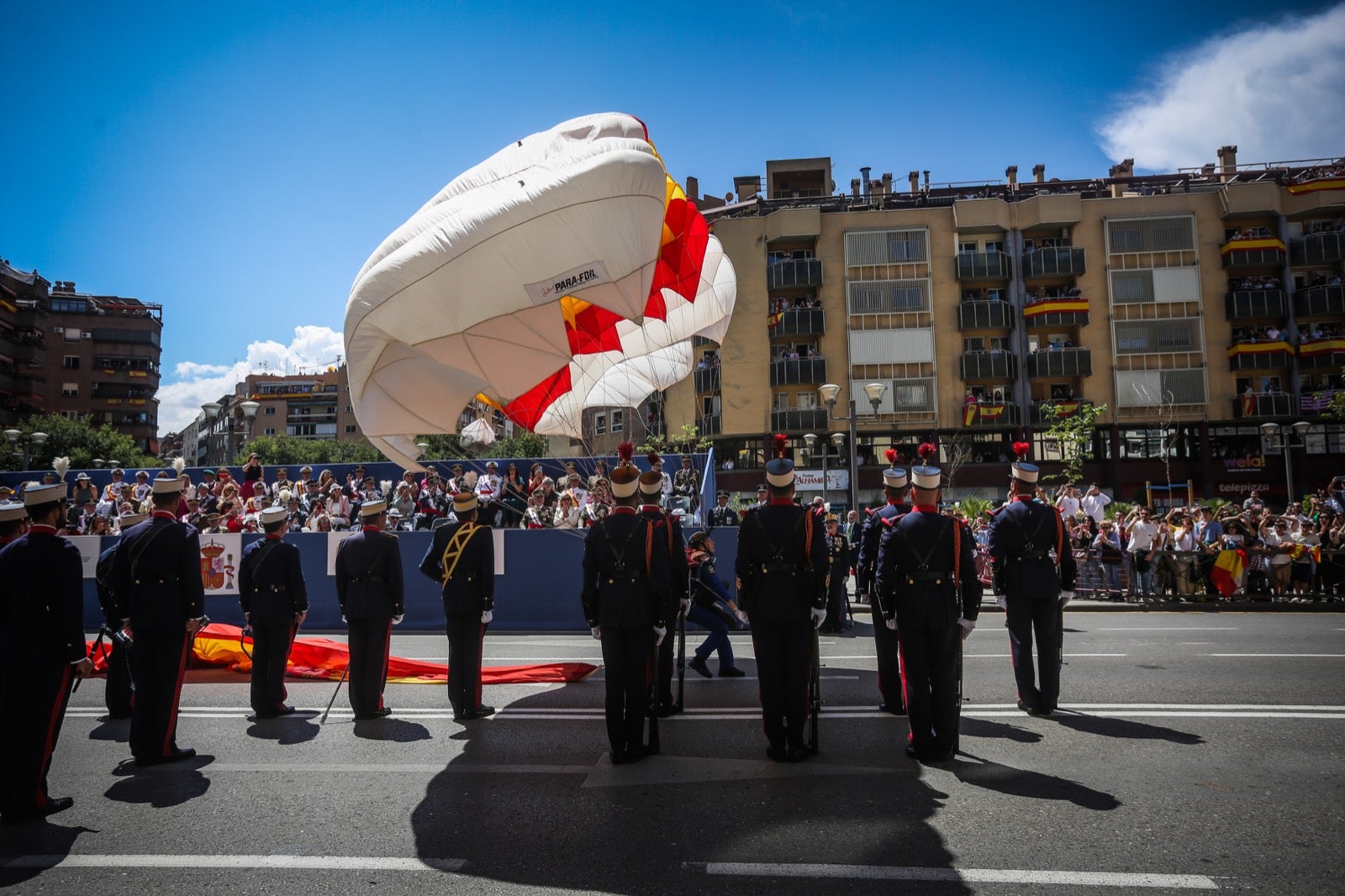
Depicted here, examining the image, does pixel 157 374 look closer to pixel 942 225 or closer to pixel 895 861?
pixel 942 225

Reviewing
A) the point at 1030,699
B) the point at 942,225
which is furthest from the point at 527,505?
the point at 942,225

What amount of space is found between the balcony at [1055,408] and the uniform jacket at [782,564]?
134 ft

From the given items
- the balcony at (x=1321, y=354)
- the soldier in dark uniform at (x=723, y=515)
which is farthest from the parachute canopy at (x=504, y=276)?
the balcony at (x=1321, y=354)

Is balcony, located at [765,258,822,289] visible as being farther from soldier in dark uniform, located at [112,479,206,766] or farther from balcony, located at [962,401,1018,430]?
soldier in dark uniform, located at [112,479,206,766]

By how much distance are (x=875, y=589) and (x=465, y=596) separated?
152 inches

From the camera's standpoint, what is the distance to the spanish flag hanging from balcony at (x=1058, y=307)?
44656 millimetres

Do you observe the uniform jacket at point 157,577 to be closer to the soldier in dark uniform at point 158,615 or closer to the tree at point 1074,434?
the soldier in dark uniform at point 158,615

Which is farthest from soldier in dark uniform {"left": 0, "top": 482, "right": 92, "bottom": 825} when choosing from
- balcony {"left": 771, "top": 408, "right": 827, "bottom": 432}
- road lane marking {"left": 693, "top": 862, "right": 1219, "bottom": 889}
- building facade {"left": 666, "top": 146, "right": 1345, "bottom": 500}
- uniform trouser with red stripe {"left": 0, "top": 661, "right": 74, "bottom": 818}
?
balcony {"left": 771, "top": 408, "right": 827, "bottom": 432}

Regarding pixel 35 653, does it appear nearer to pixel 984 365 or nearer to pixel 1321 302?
pixel 984 365

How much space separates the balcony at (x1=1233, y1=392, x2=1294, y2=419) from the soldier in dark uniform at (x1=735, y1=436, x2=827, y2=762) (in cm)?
4827

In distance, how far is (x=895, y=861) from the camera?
13.3 ft

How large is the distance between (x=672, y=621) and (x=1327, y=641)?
944 centimetres

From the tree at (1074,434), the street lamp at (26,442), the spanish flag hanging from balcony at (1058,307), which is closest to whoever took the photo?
the street lamp at (26,442)

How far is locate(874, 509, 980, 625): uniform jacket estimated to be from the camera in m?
6.12
